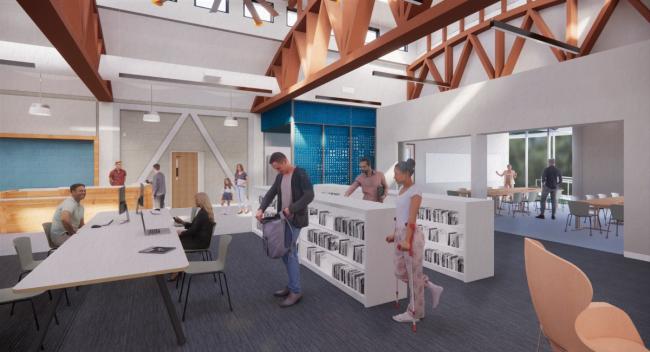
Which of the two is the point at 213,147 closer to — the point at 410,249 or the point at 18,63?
the point at 18,63

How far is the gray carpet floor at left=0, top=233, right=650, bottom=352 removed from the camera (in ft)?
9.59

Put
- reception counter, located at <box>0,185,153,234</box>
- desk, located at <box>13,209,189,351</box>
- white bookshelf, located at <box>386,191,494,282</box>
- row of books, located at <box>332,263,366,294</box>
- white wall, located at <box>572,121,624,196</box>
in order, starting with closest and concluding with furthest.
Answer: desk, located at <box>13,209,189,351</box> → row of books, located at <box>332,263,366,294</box> → white bookshelf, located at <box>386,191,494,282</box> → reception counter, located at <box>0,185,153,234</box> → white wall, located at <box>572,121,624,196</box>

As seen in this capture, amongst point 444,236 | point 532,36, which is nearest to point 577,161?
point 532,36

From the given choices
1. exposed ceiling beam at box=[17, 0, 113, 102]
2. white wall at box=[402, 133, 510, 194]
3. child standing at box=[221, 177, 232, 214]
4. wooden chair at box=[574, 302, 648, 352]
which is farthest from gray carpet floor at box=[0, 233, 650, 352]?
white wall at box=[402, 133, 510, 194]

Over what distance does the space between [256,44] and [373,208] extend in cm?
830

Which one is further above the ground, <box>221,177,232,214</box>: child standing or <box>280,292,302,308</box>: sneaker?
<box>221,177,232,214</box>: child standing

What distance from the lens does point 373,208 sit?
148 inches

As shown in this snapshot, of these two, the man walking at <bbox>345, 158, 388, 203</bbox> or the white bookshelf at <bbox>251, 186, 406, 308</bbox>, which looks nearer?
the white bookshelf at <bbox>251, 186, 406, 308</bbox>

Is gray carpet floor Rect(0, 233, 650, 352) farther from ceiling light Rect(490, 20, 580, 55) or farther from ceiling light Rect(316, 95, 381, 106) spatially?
ceiling light Rect(316, 95, 381, 106)

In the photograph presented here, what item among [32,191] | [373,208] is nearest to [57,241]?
[373,208]

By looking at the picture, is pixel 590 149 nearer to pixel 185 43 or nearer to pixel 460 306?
pixel 460 306

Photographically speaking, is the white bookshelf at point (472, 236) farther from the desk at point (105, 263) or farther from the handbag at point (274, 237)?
the desk at point (105, 263)

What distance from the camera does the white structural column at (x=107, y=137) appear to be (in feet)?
32.8

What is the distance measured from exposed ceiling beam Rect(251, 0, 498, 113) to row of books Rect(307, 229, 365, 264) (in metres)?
3.07
